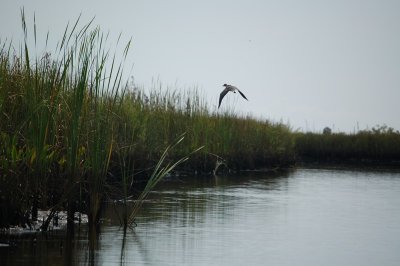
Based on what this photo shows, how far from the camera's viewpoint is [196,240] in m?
6.15

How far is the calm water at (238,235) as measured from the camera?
17.5 feet

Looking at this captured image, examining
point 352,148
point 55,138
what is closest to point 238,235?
point 55,138

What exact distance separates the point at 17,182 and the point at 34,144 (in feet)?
1.15

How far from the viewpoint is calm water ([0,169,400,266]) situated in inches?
209

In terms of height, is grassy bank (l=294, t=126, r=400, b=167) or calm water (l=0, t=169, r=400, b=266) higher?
grassy bank (l=294, t=126, r=400, b=167)

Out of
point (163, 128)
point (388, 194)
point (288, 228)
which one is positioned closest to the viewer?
point (288, 228)

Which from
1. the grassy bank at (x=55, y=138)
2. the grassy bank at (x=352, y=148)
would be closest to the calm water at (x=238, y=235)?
the grassy bank at (x=55, y=138)

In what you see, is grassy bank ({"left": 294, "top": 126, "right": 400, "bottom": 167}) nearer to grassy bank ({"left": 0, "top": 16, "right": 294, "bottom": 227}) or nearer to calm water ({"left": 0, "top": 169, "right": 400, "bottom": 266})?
calm water ({"left": 0, "top": 169, "right": 400, "bottom": 266})

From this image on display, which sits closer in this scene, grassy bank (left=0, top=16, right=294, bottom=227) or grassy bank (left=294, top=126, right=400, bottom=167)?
grassy bank (left=0, top=16, right=294, bottom=227)

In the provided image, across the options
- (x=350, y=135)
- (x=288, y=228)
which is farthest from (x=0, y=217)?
(x=350, y=135)

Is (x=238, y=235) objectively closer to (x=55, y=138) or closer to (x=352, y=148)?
(x=55, y=138)

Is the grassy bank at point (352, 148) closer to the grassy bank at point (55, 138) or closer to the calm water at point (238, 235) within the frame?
the calm water at point (238, 235)

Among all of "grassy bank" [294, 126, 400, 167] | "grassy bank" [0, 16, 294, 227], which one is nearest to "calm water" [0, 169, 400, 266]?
"grassy bank" [0, 16, 294, 227]

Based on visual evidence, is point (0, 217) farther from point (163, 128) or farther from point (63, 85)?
point (163, 128)
